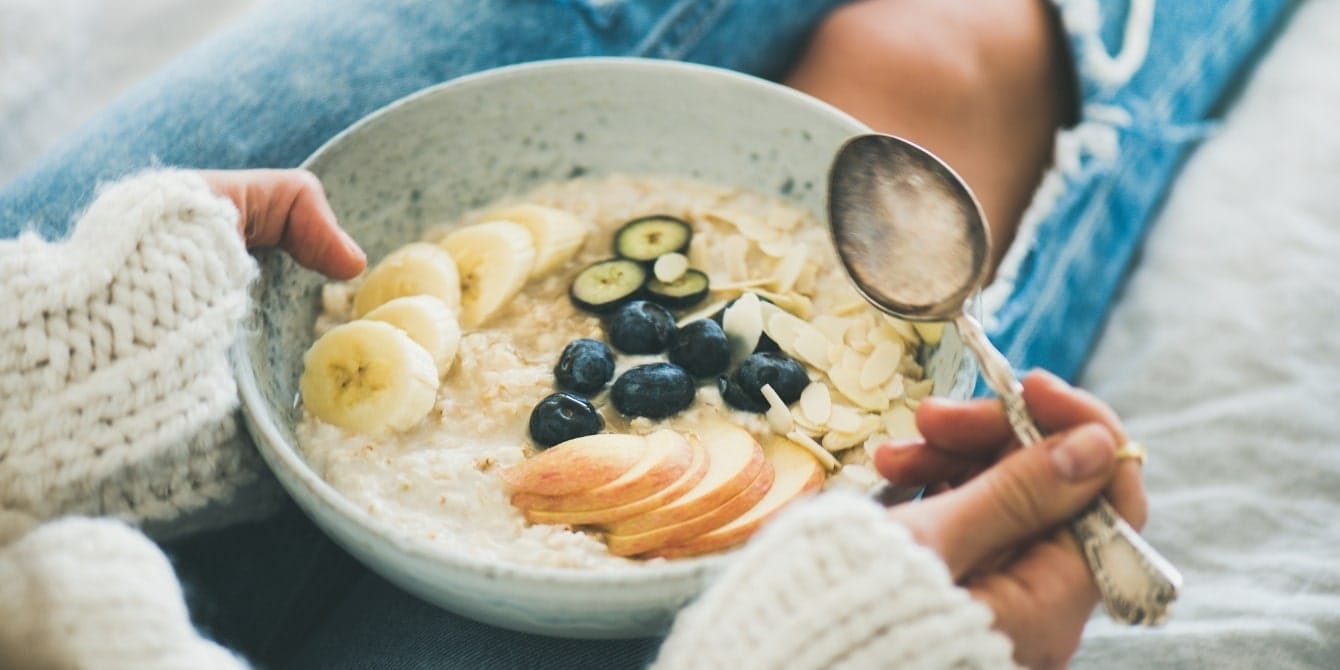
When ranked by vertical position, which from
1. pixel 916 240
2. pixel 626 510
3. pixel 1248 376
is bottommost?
pixel 1248 376

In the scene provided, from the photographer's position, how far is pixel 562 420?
2.24 feet

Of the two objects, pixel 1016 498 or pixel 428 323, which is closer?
pixel 1016 498

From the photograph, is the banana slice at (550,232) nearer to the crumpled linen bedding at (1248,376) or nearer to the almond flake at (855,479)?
the almond flake at (855,479)

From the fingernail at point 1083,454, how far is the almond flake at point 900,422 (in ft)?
0.59

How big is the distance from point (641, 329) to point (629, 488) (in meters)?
0.14

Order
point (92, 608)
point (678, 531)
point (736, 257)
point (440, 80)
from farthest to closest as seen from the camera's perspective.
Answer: point (440, 80) → point (736, 257) → point (678, 531) → point (92, 608)

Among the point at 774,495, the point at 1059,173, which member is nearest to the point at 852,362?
the point at 774,495

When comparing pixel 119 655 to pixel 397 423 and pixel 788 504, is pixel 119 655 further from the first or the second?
pixel 788 504

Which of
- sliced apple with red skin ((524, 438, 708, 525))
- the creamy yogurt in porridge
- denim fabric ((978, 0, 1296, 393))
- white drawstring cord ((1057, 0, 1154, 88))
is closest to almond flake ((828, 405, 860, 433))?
the creamy yogurt in porridge

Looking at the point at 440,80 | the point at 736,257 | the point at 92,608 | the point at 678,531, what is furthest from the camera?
the point at 440,80

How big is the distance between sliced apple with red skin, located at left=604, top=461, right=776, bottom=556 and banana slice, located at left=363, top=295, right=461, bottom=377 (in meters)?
0.18

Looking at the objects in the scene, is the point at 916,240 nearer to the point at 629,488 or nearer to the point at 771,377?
the point at 771,377

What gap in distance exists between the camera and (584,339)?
0.74 m

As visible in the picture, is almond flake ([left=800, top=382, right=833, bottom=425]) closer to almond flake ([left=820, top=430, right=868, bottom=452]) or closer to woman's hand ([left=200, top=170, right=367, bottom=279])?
almond flake ([left=820, top=430, right=868, bottom=452])
